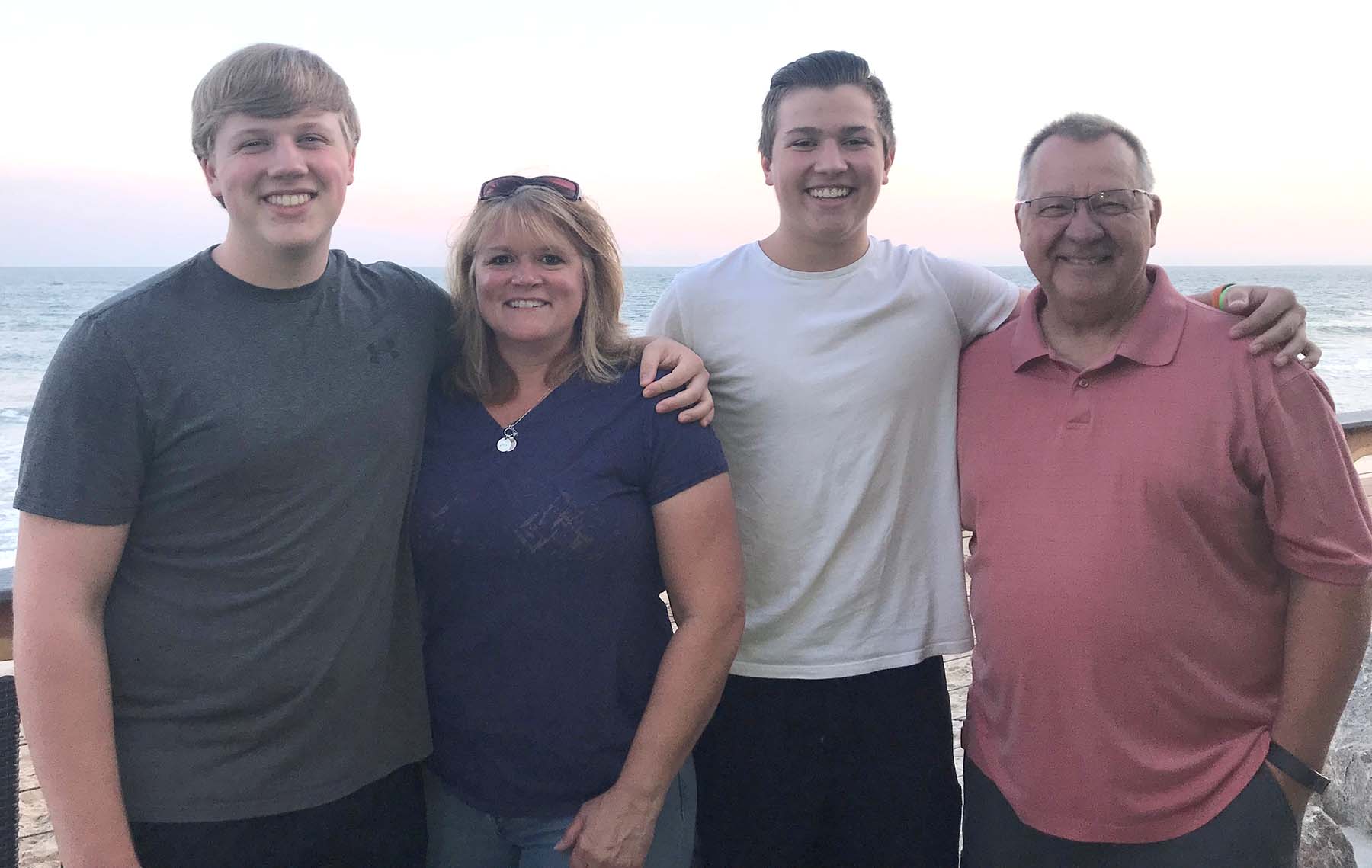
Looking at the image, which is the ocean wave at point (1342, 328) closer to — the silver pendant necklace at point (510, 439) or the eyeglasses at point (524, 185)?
the eyeglasses at point (524, 185)

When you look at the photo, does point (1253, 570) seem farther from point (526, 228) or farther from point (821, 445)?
point (526, 228)

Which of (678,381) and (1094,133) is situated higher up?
(1094,133)

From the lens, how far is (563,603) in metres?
1.96

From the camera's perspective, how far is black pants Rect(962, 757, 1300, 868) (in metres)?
1.99

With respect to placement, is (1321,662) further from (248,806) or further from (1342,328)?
(1342,328)

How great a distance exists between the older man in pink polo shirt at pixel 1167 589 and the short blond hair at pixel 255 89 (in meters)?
1.60

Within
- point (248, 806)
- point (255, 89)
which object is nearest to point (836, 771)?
point (248, 806)

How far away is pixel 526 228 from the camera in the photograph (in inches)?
83.2

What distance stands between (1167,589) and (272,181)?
192 centimetres

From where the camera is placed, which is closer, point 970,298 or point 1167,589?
point 1167,589

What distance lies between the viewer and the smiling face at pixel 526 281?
6.94 ft

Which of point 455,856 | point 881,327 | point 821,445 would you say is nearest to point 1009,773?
point 821,445

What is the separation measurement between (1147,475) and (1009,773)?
0.71 m

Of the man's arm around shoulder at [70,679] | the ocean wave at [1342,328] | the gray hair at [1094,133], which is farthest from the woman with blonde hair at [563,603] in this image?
the ocean wave at [1342,328]
